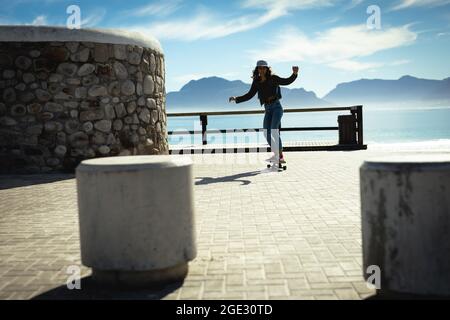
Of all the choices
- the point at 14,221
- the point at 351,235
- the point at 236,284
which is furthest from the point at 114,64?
the point at 236,284

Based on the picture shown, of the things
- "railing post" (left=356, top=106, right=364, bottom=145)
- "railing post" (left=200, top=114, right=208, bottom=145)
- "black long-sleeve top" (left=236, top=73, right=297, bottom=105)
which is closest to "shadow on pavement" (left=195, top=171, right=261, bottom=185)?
"black long-sleeve top" (left=236, top=73, right=297, bottom=105)

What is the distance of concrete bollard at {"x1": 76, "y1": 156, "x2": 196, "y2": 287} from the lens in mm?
3223

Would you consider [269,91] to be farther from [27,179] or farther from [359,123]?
[359,123]

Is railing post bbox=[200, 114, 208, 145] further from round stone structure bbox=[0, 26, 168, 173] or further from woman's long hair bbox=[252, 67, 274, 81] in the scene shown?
woman's long hair bbox=[252, 67, 274, 81]

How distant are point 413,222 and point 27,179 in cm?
780

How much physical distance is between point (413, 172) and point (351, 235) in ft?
6.66

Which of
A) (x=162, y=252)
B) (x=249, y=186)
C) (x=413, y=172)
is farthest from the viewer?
(x=249, y=186)

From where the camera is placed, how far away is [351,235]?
15.2ft

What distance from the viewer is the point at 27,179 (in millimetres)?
9023

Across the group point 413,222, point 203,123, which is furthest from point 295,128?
point 413,222

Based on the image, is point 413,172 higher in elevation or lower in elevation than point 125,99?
lower

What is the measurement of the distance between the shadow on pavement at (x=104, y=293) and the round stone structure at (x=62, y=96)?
21.3 feet
